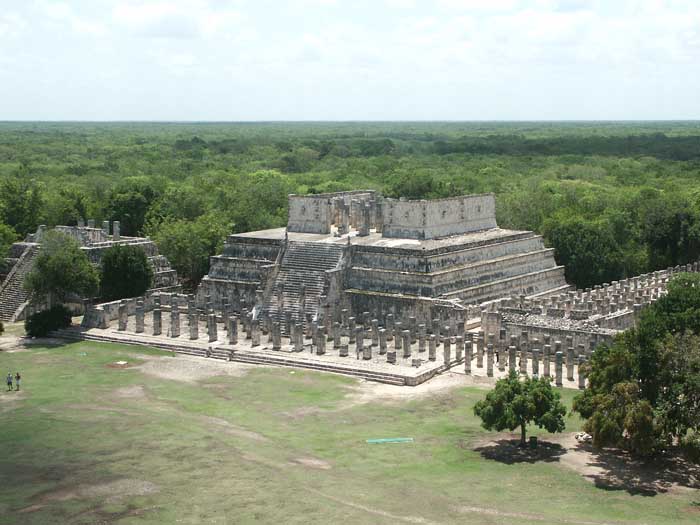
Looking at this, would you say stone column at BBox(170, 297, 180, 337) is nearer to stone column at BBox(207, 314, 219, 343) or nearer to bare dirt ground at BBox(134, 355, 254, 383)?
stone column at BBox(207, 314, 219, 343)

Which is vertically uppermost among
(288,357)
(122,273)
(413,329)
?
(122,273)

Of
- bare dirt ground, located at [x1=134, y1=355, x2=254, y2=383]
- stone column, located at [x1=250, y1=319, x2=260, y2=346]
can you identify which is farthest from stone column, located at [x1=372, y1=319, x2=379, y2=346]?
bare dirt ground, located at [x1=134, y1=355, x2=254, y2=383]

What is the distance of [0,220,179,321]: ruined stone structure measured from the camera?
54.6m

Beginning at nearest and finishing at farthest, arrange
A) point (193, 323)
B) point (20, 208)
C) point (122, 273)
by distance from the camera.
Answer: point (193, 323) < point (122, 273) < point (20, 208)

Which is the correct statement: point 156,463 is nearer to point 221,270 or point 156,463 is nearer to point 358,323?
point 358,323

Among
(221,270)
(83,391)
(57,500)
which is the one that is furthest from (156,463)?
(221,270)

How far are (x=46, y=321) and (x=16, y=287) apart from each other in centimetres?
817

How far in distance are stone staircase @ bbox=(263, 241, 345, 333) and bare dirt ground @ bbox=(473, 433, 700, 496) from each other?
1790 cm

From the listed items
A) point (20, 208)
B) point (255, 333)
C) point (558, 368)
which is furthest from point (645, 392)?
point (20, 208)

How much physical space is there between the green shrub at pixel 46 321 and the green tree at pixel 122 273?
4176 mm

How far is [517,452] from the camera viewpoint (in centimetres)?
3094

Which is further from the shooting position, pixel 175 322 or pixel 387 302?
Result: pixel 387 302

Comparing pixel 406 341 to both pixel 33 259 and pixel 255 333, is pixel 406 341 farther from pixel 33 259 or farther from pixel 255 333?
pixel 33 259

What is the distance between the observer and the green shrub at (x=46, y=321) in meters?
48.6
